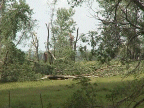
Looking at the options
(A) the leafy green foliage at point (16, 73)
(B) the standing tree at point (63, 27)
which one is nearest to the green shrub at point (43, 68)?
(A) the leafy green foliage at point (16, 73)

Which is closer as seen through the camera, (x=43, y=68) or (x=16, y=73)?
(x=16, y=73)

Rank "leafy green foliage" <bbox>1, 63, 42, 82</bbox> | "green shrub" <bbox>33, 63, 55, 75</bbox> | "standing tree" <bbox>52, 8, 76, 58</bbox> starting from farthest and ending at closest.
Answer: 1. "standing tree" <bbox>52, 8, 76, 58</bbox>
2. "green shrub" <bbox>33, 63, 55, 75</bbox>
3. "leafy green foliage" <bbox>1, 63, 42, 82</bbox>

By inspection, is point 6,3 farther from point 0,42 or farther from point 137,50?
point 137,50

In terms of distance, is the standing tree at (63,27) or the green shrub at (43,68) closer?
the green shrub at (43,68)

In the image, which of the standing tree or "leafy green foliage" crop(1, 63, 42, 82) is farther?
the standing tree

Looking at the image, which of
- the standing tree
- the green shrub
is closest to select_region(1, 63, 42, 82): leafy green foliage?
the green shrub

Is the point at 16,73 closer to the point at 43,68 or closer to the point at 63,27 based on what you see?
the point at 43,68

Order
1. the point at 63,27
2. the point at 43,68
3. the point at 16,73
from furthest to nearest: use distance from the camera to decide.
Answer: the point at 63,27 → the point at 43,68 → the point at 16,73

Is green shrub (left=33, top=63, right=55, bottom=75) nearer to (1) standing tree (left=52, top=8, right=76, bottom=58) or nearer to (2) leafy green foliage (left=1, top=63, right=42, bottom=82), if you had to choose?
(2) leafy green foliage (left=1, top=63, right=42, bottom=82)

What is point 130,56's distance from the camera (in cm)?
1064

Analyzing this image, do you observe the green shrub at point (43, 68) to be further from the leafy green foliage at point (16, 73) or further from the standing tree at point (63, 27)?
the standing tree at point (63, 27)

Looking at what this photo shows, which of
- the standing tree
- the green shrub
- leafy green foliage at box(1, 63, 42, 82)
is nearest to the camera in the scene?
leafy green foliage at box(1, 63, 42, 82)

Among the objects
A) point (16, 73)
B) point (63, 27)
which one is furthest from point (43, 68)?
point (63, 27)

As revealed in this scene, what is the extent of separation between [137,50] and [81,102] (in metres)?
3.88
